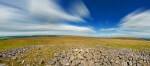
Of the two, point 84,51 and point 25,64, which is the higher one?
point 84,51

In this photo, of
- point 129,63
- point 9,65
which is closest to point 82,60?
point 129,63

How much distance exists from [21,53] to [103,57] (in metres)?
15.9

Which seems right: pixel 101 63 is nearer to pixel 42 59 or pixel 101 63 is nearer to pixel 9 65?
pixel 42 59

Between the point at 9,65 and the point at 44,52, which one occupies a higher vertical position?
the point at 44,52

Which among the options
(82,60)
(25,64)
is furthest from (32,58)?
(82,60)

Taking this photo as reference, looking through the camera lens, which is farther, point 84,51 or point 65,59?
point 84,51

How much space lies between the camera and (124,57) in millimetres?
19500

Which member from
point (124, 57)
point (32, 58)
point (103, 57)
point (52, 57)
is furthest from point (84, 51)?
point (32, 58)

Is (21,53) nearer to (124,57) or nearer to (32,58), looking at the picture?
(32,58)

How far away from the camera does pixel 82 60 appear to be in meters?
17.8

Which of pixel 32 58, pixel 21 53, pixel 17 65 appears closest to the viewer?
pixel 17 65

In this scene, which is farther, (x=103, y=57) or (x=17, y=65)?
(x=103, y=57)

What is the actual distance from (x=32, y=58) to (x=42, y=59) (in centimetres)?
204

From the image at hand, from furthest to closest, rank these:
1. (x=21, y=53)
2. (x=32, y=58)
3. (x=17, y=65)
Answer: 1. (x=21, y=53)
2. (x=32, y=58)
3. (x=17, y=65)
